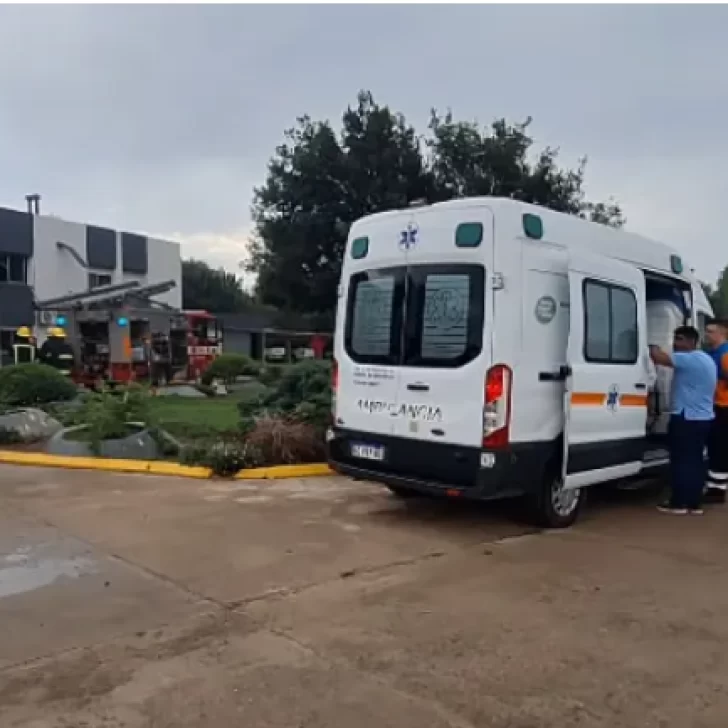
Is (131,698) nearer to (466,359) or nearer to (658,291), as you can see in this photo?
(466,359)

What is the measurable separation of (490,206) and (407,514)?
2.97m

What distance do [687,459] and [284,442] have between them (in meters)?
4.59

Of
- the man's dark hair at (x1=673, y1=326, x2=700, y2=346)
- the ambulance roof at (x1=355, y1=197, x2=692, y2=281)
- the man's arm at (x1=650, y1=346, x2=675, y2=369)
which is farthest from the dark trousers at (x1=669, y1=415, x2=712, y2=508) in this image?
the ambulance roof at (x1=355, y1=197, x2=692, y2=281)

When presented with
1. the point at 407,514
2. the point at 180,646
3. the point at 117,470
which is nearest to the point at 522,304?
the point at 407,514

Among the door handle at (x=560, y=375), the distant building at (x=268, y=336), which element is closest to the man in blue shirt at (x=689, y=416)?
the door handle at (x=560, y=375)

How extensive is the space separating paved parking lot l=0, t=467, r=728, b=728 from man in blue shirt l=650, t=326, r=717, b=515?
433 millimetres

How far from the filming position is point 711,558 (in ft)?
20.8

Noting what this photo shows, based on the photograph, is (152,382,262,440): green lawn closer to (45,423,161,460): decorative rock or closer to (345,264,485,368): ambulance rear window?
(45,423,161,460): decorative rock

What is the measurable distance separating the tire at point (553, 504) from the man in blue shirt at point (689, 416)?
1.27 m

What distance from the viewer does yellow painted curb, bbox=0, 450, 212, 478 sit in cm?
959

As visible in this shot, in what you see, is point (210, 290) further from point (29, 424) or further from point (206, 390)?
point (29, 424)

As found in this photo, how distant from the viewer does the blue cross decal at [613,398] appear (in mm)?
7426

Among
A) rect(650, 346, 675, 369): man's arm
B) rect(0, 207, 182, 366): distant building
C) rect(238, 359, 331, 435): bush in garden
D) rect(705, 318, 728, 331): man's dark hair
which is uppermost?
rect(0, 207, 182, 366): distant building

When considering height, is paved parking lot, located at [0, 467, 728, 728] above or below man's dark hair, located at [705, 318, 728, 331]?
below
